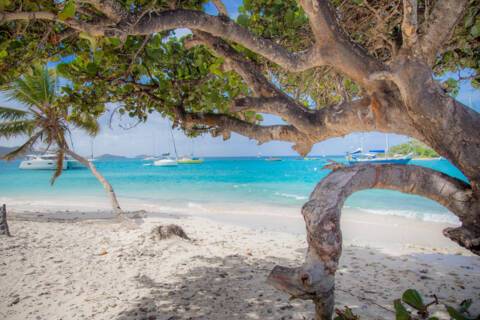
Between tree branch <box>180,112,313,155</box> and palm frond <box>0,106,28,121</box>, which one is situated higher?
palm frond <box>0,106,28,121</box>

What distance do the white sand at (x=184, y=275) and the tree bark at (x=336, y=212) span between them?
162cm

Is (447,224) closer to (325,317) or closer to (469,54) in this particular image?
(469,54)

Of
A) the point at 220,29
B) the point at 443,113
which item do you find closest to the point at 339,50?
the point at 443,113

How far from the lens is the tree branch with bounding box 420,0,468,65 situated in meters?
1.99

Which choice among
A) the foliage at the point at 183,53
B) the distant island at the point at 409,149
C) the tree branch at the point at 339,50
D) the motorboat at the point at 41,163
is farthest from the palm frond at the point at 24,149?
the distant island at the point at 409,149

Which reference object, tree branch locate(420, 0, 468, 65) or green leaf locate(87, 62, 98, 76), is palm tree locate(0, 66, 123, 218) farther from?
tree branch locate(420, 0, 468, 65)

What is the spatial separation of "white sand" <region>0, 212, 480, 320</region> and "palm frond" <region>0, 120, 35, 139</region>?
213 inches

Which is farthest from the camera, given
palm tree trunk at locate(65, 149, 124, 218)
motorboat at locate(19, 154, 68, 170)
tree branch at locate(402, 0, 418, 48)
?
motorboat at locate(19, 154, 68, 170)

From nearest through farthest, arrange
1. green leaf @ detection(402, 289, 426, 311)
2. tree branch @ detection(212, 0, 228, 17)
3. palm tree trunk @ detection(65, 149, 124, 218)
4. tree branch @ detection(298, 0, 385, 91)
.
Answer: green leaf @ detection(402, 289, 426, 311) → tree branch @ detection(298, 0, 385, 91) → tree branch @ detection(212, 0, 228, 17) → palm tree trunk @ detection(65, 149, 124, 218)

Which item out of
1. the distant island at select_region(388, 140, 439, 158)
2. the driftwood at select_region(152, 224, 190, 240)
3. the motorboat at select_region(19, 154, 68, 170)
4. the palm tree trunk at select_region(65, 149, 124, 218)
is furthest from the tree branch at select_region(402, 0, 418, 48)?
the distant island at select_region(388, 140, 439, 158)

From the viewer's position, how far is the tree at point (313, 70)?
6.31 feet

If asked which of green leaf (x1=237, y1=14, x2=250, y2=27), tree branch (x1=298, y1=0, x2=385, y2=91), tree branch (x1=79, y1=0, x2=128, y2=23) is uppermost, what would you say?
green leaf (x1=237, y1=14, x2=250, y2=27)

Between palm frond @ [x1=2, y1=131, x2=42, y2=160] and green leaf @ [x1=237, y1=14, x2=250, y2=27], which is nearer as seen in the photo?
green leaf @ [x1=237, y1=14, x2=250, y2=27]

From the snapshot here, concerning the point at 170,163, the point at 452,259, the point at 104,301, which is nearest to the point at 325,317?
the point at 104,301
